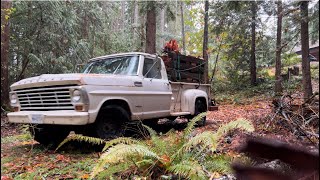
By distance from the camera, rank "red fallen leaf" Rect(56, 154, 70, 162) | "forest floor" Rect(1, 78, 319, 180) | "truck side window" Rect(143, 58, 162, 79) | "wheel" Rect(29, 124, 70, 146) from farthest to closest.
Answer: "truck side window" Rect(143, 58, 162, 79) < "wheel" Rect(29, 124, 70, 146) < "red fallen leaf" Rect(56, 154, 70, 162) < "forest floor" Rect(1, 78, 319, 180)

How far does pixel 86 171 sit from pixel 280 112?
3.33 m

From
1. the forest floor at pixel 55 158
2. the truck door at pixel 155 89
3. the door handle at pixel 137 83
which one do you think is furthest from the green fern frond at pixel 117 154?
the truck door at pixel 155 89

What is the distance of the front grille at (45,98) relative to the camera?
5.16 meters

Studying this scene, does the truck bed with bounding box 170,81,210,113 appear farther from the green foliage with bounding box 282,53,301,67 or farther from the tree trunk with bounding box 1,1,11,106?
the tree trunk with bounding box 1,1,11,106

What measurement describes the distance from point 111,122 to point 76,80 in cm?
112

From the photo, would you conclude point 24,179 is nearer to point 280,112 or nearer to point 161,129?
point 280,112

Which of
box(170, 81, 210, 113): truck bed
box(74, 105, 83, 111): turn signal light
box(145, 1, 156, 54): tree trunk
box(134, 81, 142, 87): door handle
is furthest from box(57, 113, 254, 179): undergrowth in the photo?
box(145, 1, 156, 54): tree trunk

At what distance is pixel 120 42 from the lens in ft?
54.4

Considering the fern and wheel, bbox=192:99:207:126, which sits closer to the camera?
the fern

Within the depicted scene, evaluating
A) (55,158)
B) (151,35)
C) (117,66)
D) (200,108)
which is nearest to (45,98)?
(55,158)

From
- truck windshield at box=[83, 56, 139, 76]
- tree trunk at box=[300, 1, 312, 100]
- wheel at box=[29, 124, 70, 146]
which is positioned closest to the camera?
wheel at box=[29, 124, 70, 146]

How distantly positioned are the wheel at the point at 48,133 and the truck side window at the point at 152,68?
2078 millimetres

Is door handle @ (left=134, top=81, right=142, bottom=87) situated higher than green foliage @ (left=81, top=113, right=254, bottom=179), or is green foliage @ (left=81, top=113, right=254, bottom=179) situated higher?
door handle @ (left=134, top=81, right=142, bottom=87)

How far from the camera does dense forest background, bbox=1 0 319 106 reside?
1056 centimetres
